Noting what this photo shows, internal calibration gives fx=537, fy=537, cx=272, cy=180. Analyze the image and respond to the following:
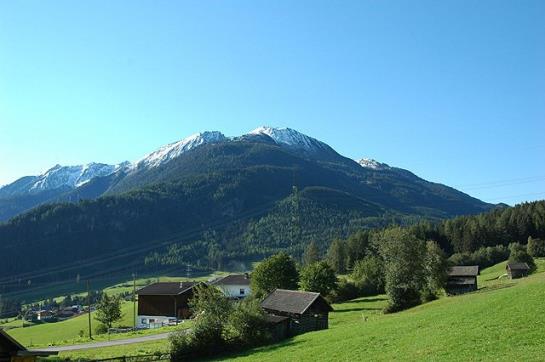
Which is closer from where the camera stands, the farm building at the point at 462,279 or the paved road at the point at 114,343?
the paved road at the point at 114,343

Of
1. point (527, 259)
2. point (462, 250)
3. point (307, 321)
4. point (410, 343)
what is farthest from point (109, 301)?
point (462, 250)

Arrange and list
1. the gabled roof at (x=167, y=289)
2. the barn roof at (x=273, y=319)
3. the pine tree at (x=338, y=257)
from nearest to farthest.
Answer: the barn roof at (x=273, y=319)
the gabled roof at (x=167, y=289)
the pine tree at (x=338, y=257)

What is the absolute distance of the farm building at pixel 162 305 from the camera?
107 metres

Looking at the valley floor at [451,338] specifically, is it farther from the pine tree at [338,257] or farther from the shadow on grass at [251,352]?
the pine tree at [338,257]

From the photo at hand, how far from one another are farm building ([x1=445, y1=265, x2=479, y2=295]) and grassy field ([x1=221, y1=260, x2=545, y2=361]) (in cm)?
4984

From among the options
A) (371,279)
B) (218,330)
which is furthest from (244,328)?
(371,279)

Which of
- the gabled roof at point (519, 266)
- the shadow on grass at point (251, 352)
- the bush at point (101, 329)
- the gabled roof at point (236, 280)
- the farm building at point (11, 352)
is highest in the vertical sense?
the farm building at point (11, 352)

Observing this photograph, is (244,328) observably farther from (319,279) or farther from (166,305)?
(166,305)

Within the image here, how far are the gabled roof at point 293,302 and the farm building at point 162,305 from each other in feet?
116

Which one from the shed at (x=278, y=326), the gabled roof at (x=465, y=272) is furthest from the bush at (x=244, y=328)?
the gabled roof at (x=465, y=272)

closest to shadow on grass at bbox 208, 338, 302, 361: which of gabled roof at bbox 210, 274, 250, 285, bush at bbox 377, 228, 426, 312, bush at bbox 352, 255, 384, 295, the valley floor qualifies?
the valley floor

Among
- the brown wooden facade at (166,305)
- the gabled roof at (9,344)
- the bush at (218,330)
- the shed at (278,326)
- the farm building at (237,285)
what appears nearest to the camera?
the gabled roof at (9,344)

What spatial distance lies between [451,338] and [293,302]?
40.9m

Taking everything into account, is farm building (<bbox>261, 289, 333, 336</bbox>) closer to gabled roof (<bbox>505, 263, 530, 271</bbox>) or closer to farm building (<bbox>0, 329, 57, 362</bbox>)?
farm building (<bbox>0, 329, 57, 362</bbox>)
